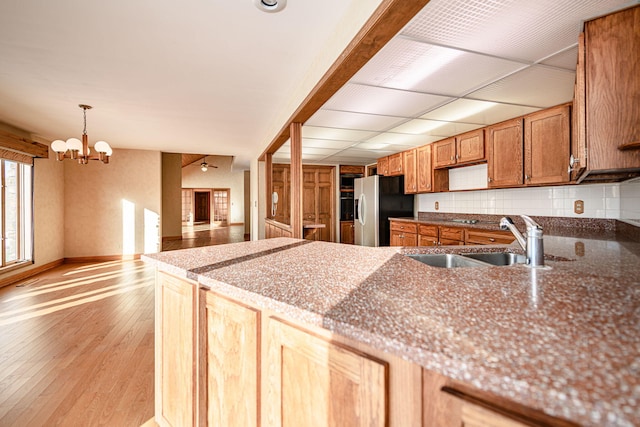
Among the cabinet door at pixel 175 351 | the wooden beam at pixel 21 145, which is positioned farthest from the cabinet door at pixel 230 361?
the wooden beam at pixel 21 145

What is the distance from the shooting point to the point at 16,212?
4.88 meters

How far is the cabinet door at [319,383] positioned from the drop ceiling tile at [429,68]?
1.94 meters

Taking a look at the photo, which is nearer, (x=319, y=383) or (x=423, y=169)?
(x=319, y=383)

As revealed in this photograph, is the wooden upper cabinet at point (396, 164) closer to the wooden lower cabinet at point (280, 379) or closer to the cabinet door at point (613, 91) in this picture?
the cabinet door at point (613, 91)

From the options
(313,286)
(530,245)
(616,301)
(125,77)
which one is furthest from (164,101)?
(616,301)

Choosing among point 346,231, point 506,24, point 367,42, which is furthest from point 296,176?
point 346,231

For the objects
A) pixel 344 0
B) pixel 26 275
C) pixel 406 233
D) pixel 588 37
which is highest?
pixel 344 0

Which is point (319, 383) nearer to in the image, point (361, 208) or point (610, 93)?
point (610, 93)

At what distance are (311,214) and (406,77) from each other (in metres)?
5.16

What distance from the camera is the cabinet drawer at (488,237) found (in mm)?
3297

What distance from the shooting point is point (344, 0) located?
1823mm

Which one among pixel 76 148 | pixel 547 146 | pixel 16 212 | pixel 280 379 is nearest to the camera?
pixel 280 379

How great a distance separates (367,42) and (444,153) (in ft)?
11.1

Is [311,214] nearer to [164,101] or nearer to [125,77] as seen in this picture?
[164,101]
